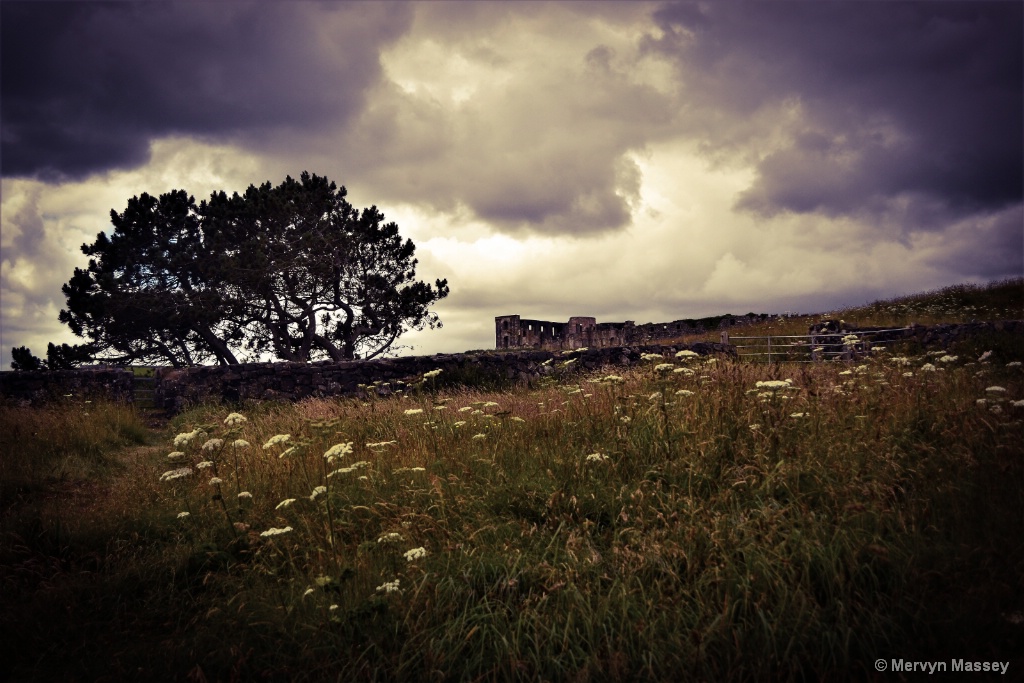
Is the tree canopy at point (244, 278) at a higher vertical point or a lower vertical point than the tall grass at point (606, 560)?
higher

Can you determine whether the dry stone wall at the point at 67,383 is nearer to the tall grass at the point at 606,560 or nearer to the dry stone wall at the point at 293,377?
the dry stone wall at the point at 293,377

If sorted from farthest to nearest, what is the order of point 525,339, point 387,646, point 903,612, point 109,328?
point 525,339 < point 109,328 < point 387,646 < point 903,612

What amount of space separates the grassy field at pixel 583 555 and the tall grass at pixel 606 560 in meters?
0.02

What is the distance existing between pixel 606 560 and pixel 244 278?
847 inches

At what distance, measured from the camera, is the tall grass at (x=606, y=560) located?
304 centimetres

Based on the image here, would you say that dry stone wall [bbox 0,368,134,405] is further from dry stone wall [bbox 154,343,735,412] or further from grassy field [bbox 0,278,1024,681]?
grassy field [bbox 0,278,1024,681]

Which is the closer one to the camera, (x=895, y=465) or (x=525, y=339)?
(x=895, y=465)

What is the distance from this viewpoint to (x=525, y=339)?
28359 mm

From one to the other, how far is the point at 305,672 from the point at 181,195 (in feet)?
84.0

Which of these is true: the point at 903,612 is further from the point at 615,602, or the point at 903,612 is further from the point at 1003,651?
the point at 615,602

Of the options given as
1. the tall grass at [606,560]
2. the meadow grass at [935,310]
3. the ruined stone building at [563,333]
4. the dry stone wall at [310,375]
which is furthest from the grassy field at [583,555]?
the ruined stone building at [563,333]

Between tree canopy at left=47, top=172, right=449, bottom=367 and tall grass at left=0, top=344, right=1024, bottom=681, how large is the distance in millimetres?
18165

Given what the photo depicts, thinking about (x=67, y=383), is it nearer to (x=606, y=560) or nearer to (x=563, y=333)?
(x=606, y=560)

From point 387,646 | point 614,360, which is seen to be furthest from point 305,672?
point 614,360
